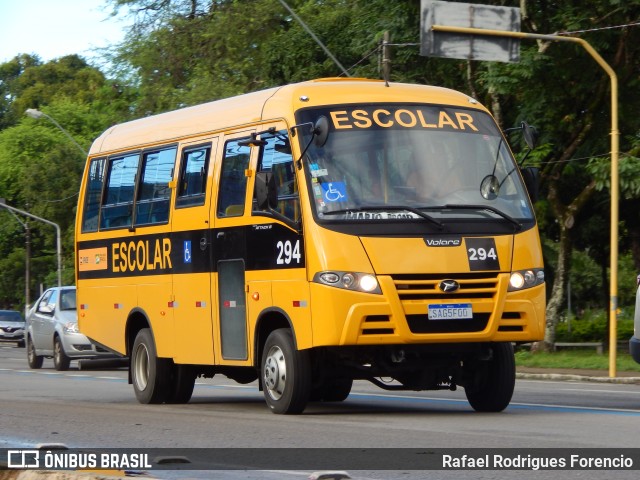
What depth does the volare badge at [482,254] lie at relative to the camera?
13.5 m

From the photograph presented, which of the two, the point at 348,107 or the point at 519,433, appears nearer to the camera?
the point at 519,433

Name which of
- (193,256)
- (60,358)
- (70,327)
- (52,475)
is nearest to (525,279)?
(193,256)

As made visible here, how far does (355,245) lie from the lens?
43.5 ft

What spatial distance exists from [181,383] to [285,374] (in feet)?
10.9

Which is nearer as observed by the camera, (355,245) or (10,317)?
(355,245)

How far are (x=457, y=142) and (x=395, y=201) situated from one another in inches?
43.3

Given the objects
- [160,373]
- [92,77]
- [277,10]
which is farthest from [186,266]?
[92,77]

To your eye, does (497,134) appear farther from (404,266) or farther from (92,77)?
(92,77)

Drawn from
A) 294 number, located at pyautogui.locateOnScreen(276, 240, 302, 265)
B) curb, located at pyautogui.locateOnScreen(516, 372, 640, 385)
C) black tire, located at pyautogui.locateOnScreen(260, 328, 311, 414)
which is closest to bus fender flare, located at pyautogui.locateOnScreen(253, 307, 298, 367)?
black tire, located at pyautogui.locateOnScreen(260, 328, 311, 414)

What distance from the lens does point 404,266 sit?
1329 cm

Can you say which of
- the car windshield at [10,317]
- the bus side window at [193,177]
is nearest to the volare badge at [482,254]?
the bus side window at [193,177]

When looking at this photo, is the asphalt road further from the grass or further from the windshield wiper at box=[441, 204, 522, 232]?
the grass

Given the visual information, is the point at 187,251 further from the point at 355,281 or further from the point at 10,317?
the point at 10,317

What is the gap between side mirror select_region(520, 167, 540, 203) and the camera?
1464 centimetres
